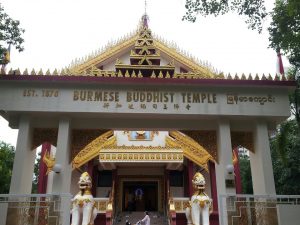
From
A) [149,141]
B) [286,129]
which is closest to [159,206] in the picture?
[149,141]

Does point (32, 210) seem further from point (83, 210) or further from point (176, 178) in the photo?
point (176, 178)

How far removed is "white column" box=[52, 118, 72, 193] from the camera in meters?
7.81

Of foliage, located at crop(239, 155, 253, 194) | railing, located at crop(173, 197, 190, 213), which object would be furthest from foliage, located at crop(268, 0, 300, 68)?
foliage, located at crop(239, 155, 253, 194)

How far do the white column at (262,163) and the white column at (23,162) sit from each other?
5562 millimetres

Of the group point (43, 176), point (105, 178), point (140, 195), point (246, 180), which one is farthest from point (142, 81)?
point (246, 180)

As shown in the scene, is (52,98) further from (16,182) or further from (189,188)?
(189,188)

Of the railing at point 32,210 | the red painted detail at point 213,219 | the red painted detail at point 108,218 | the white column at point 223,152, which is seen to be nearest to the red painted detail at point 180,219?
the red painted detail at point 213,219

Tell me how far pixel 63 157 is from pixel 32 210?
1320 millimetres

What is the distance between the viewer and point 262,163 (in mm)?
8094

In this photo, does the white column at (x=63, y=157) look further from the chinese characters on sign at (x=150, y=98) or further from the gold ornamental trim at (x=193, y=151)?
the gold ornamental trim at (x=193, y=151)

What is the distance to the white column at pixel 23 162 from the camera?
25.2 ft

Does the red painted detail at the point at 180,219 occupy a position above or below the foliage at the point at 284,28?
below

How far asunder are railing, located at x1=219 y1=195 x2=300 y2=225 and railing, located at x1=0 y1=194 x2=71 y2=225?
3.45m

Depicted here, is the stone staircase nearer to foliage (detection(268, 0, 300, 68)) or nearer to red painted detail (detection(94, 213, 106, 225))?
red painted detail (detection(94, 213, 106, 225))
